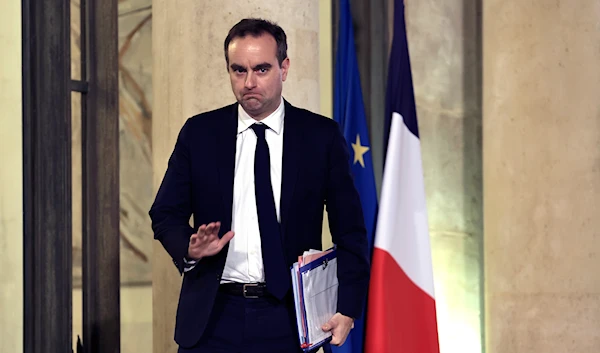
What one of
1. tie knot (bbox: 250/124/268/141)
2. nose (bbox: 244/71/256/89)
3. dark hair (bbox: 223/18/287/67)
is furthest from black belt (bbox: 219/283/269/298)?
dark hair (bbox: 223/18/287/67)

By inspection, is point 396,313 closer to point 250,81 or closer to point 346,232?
point 346,232

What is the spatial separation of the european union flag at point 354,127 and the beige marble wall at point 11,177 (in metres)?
1.65

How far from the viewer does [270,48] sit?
9.38 ft

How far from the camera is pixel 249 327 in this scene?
9.02 ft

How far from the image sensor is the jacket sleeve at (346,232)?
112 inches

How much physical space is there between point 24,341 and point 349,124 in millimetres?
2040

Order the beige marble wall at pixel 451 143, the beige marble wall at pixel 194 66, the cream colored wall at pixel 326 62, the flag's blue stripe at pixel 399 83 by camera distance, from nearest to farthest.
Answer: the beige marble wall at pixel 194 66
the flag's blue stripe at pixel 399 83
the beige marble wall at pixel 451 143
the cream colored wall at pixel 326 62

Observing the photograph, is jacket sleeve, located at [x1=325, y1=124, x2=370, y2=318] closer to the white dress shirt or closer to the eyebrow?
the white dress shirt

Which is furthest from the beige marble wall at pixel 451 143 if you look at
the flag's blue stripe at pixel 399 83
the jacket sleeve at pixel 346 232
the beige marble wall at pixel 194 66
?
the jacket sleeve at pixel 346 232

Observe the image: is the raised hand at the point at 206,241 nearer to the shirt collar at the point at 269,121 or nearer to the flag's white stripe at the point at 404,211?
the shirt collar at the point at 269,121

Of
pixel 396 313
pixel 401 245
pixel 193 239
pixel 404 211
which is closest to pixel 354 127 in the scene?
pixel 404 211

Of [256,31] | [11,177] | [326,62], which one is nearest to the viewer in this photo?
[256,31]

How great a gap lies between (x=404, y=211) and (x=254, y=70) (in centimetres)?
191

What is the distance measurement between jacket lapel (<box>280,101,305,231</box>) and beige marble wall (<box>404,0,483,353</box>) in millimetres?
2695
